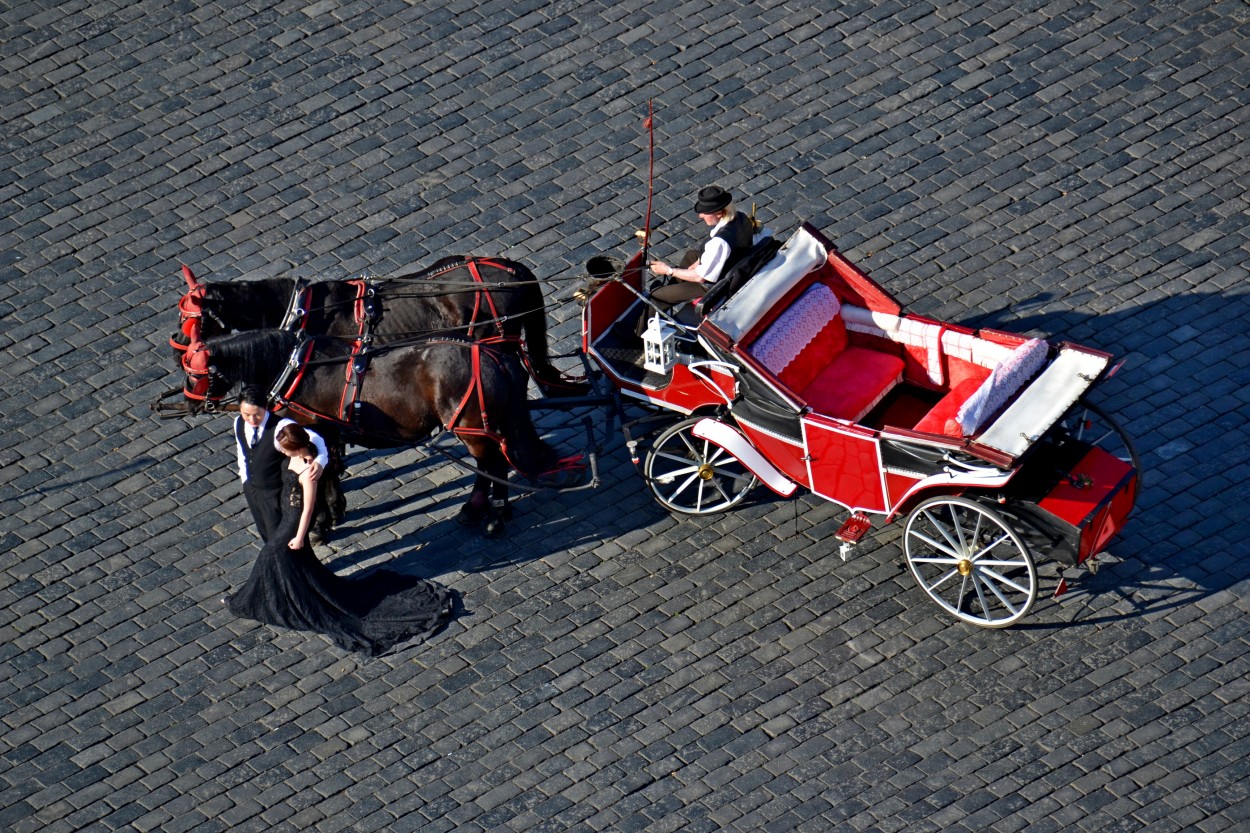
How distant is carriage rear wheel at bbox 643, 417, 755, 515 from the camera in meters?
11.6

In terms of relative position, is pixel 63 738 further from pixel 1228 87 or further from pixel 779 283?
pixel 1228 87

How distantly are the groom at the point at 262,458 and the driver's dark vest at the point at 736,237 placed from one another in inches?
116

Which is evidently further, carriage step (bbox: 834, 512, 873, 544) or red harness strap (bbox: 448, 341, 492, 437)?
carriage step (bbox: 834, 512, 873, 544)

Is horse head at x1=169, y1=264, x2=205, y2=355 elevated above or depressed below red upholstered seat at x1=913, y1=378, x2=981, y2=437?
above

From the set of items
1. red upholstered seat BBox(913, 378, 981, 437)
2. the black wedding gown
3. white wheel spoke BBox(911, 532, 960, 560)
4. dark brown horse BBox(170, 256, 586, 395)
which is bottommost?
the black wedding gown

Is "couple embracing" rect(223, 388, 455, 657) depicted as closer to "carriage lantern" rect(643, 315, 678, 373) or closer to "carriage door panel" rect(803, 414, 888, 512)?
"carriage lantern" rect(643, 315, 678, 373)

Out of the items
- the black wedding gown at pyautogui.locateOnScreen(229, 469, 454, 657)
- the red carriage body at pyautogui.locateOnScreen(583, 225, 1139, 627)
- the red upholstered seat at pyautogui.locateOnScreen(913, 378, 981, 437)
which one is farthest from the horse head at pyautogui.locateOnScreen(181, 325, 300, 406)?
the red upholstered seat at pyautogui.locateOnScreen(913, 378, 981, 437)

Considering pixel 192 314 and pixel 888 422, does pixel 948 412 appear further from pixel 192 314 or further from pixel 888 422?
pixel 192 314

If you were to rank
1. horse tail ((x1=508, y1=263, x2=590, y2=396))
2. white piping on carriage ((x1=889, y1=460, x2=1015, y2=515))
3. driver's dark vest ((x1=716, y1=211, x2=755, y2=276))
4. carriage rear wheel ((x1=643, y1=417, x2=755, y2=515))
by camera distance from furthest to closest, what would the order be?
horse tail ((x1=508, y1=263, x2=590, y2=396))
carriage rear wheel ((x1=643, y1=417, x2=755, y2=515))
driver's dark vest ((x1=716, y1=211, x2=755, y2=276))
white piping on carriage ((x1=889, y1=460, x2=1015, y2=515))

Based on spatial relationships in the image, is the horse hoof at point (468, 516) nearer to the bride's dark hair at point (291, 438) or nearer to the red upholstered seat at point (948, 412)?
the bride's dark hair at point (291, 438)

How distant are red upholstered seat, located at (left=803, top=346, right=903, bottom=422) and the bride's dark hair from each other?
3300 millimetres

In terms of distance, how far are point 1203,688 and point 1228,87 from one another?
6.45m

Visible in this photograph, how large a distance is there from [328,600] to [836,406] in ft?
11.6

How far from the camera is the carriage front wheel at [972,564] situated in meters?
→ 10.5
